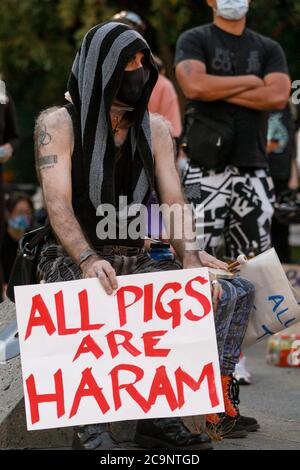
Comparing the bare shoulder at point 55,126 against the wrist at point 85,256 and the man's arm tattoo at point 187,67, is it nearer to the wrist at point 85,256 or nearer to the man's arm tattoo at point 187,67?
the wrist at point 85,256

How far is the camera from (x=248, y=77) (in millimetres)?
6617

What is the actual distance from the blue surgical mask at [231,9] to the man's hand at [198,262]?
1.98 meters

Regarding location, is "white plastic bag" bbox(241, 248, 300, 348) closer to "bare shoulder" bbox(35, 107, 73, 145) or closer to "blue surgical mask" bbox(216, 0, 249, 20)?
"bare shoulder" bbox(35, 107, 73, 145)

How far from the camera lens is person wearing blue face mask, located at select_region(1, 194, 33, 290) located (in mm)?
9758

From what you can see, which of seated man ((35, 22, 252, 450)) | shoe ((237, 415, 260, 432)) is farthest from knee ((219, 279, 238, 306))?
shoe ((237, 415, 260, 432))

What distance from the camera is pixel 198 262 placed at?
4.89 metres

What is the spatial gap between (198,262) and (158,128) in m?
0.56

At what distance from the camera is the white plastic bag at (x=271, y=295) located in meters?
5.00

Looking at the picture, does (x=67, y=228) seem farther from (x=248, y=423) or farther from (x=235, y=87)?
(x=235, y=87)

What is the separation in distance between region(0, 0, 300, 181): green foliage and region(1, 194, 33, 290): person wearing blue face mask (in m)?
3.00

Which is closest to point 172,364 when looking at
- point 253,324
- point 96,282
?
point 96,282

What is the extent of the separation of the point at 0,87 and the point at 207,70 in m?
1.80

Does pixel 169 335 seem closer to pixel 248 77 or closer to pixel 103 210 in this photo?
pixel 103 210
